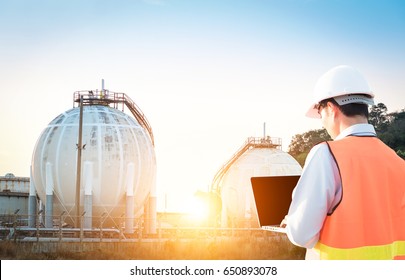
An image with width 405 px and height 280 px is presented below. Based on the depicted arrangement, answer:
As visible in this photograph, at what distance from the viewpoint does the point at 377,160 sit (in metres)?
2.87

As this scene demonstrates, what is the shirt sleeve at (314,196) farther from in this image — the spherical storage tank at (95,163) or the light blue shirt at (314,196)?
the spherical storage tank at (95,163)

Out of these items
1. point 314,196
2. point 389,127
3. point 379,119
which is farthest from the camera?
point 379,119

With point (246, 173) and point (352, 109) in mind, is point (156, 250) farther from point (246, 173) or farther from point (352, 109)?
point (246, 173)

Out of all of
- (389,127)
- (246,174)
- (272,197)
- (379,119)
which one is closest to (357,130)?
(272,197)

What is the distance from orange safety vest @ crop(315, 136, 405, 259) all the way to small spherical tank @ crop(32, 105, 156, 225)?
824 inches

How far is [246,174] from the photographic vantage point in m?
36.8

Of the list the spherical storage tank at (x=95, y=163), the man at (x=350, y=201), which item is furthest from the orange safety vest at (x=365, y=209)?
the spherical storage tank at (x=95, y=163)

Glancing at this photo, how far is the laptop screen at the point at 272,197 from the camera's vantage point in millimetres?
3412

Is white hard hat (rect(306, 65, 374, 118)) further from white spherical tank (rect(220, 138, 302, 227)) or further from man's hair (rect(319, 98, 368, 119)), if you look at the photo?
white spherical tank (rect(220, 138, 302, 227))

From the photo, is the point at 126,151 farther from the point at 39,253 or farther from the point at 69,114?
the point at 39,253

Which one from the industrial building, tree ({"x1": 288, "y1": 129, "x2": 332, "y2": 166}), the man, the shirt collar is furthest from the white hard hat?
tree ({"x1": 288, "y1": 129, "x2": 332, "y2": 166})

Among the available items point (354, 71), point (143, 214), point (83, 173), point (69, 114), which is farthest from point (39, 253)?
point (354, 71)

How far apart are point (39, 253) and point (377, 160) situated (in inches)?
579

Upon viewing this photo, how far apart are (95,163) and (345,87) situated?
21068 mm
